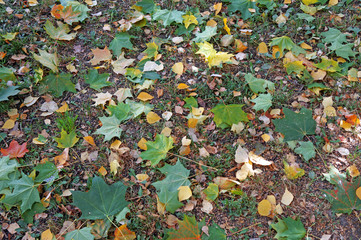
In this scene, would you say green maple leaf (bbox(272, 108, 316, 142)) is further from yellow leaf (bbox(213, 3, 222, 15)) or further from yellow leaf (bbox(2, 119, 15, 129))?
yellow leaf (bbox(2, 119, 15, 129))

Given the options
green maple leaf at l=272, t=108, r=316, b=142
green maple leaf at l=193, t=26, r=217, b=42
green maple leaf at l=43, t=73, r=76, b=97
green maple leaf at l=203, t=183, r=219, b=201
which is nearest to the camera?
green maple leaf at l=203, t=183, r=219, b=201

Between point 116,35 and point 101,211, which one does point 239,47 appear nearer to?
point 116,35

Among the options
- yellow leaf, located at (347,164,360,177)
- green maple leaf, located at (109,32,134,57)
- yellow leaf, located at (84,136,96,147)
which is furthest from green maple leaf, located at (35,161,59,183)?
yellow leaf, located at (347,164,360,177)

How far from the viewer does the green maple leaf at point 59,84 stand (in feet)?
9.00

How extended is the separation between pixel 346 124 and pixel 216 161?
106 cm

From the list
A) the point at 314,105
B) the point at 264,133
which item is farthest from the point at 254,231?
the point at 314,105

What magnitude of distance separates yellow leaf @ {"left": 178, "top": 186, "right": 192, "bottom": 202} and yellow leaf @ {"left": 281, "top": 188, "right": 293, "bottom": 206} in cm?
64

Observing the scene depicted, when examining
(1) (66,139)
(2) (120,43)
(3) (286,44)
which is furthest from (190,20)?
(1) (66,139)

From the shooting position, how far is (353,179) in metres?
2.18

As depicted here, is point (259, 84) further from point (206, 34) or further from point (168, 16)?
point (168, 16)

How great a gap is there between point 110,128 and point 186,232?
101 cm

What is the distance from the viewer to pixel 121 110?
2.58 meters

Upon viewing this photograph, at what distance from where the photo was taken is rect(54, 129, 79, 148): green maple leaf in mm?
2400

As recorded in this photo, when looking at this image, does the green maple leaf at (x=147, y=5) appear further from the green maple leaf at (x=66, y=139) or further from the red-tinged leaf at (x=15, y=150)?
the red-tinged leaf at (x=15, y=150)
